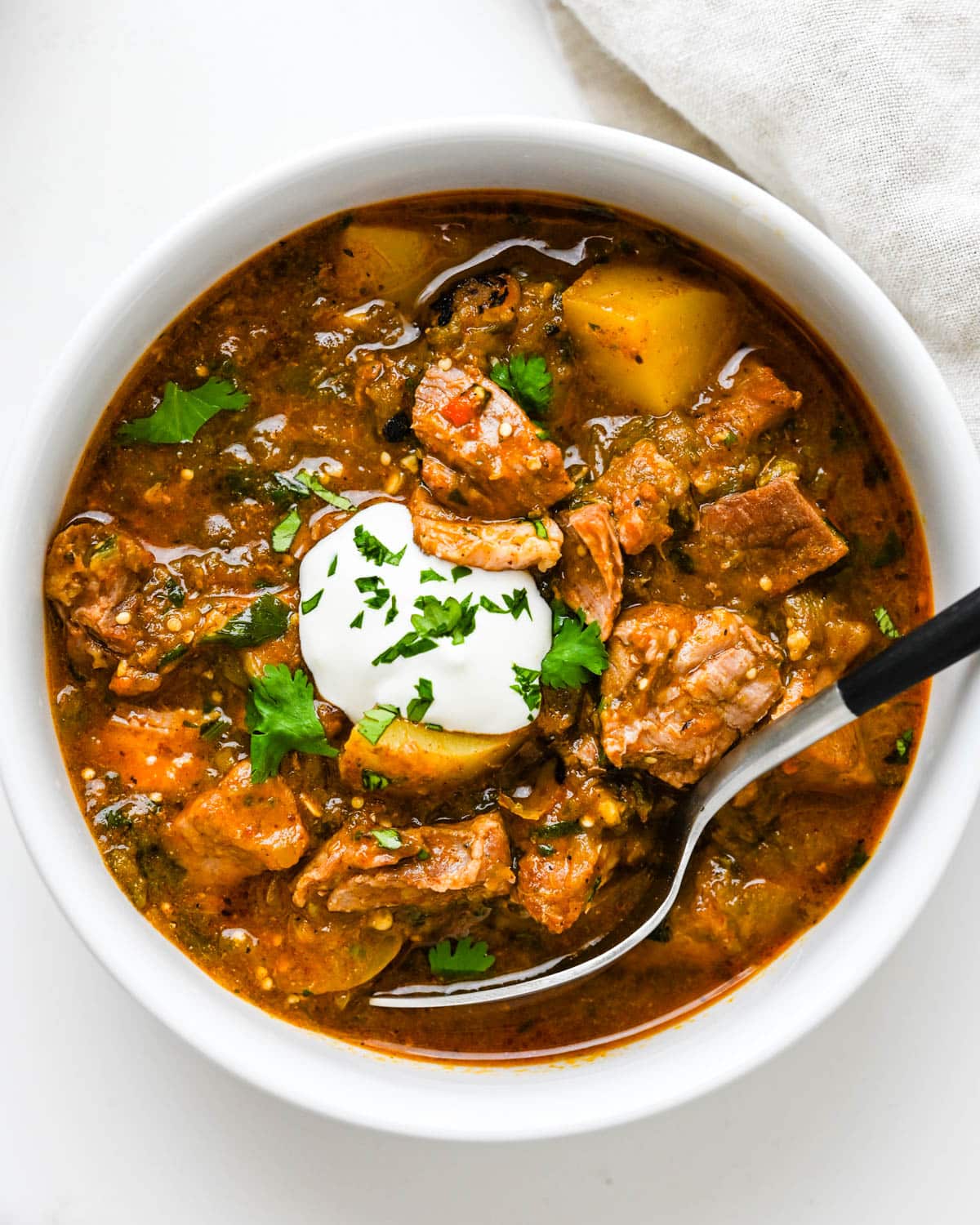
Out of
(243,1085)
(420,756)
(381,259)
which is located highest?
(381,259)

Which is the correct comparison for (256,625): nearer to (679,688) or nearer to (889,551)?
(679,688)

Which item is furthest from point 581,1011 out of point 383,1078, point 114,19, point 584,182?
point 114,19

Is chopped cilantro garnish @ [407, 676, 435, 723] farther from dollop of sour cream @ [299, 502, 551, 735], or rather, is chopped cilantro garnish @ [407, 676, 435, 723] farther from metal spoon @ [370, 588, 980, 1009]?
metal spoon @ [370, 588, 980, 1009]

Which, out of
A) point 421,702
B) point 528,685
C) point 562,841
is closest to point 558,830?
point 562,841

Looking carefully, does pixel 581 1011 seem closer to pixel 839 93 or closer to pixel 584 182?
pixel 584 182

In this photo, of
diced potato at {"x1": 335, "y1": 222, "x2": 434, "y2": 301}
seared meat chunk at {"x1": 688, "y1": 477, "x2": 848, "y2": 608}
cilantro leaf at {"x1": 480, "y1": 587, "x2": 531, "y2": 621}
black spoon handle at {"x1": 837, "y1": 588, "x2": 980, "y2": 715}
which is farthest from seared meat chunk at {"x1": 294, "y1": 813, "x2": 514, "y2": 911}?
diced potato at {"x1": 335, "y1": 222, "x2": 434, "y2": 301}

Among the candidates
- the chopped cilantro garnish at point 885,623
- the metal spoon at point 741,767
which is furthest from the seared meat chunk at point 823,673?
the metal spoon at point 741,767
